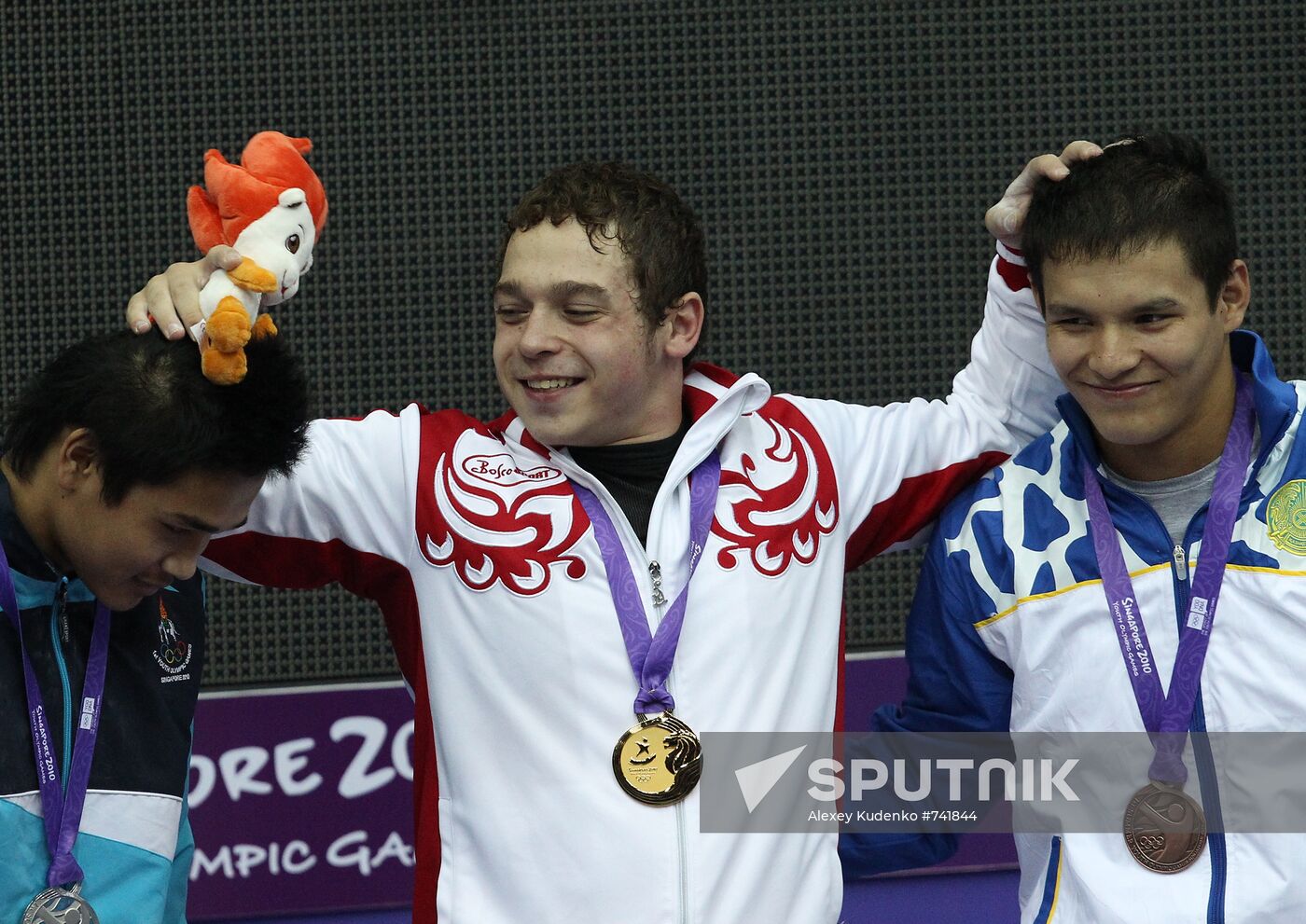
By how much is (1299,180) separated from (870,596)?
3.94 feet

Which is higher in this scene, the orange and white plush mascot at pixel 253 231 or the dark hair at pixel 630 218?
the dark hair at pixel 630 218

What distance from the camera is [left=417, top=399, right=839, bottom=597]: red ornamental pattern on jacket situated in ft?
5.73

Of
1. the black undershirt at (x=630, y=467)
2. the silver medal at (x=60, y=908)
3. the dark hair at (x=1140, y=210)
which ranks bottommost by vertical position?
the silver medal at (x=60, y=908)

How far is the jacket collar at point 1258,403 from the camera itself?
67.1 inches

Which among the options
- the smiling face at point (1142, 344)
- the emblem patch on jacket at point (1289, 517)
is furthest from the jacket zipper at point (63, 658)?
the emblem patch on jacket at point (1289, 517)

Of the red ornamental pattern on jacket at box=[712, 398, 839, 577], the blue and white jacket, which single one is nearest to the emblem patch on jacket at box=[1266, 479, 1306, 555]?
the blue and white jacket

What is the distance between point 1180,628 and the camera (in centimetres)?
167

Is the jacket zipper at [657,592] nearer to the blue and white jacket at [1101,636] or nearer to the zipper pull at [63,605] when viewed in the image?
the blue and white jacket at [1101,636]

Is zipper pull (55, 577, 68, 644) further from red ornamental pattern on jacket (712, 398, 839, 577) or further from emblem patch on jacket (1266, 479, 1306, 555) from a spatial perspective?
emblem patch on jacket (1266, 479, 1306, 555)

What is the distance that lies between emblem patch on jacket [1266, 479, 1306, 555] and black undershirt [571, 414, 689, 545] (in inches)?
28.4

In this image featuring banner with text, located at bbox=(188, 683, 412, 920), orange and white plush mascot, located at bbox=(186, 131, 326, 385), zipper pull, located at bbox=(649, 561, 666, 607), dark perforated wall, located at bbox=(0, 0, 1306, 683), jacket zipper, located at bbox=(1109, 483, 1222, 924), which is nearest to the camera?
orange and white plush mascot, located at bbox=(186, 131, 326, 385)

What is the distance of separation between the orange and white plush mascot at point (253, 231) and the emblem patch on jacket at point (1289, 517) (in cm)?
116

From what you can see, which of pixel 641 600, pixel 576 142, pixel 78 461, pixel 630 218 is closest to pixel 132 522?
pixel 78 461

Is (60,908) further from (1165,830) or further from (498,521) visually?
(1165,830)
